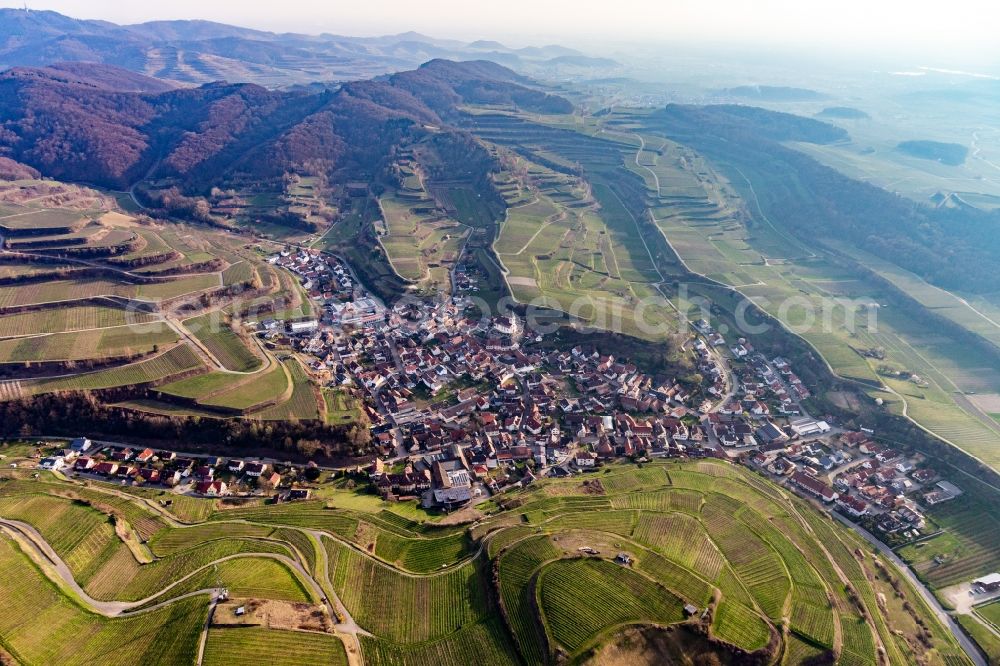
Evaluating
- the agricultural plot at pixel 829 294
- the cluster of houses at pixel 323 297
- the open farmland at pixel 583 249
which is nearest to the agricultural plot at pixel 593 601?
the open farmland at pixel 583 249

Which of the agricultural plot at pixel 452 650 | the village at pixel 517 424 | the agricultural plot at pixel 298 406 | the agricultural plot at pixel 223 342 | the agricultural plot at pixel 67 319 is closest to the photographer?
the agricultural plot at pixel 452 650

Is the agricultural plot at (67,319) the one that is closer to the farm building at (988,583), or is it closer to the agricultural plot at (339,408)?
the agricultural plot at (339,408)

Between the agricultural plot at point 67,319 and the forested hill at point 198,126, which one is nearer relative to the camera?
the agricultural plot at point 67,319

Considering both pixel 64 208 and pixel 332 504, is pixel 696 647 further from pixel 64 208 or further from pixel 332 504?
pixel 64 208

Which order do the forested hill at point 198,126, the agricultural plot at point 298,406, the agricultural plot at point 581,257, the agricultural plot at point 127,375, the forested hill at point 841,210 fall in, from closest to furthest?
the agricultural plot at point 298,406, the agricultural plot at point 127,375, the agricultural plot at point 581,257, the forested hill at point 841,210, the forested hill at point 198,126

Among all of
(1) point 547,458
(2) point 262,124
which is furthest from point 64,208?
(1) point 547,458

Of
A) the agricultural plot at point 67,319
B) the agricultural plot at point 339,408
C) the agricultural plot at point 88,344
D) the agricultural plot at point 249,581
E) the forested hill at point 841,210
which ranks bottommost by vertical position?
the agricultural plot at point 249,581

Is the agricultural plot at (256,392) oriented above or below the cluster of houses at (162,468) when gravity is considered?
above
